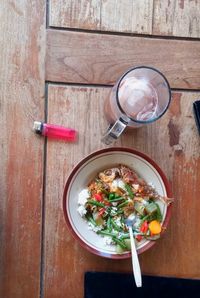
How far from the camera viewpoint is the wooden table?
0.92 metres

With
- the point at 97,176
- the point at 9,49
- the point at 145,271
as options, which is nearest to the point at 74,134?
the point at 97,176

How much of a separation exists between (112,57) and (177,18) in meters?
0.16

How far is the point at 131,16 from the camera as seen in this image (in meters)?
0.95

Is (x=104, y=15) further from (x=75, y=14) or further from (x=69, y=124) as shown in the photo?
(x=69, y=124)

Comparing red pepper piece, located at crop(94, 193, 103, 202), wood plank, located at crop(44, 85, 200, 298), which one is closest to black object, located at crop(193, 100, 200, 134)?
wood plank, located at crop(44, 85, 200, 298)

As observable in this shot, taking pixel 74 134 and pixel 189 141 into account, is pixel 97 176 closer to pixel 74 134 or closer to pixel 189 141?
pixel 74 134

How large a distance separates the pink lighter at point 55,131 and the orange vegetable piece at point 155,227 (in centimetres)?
22

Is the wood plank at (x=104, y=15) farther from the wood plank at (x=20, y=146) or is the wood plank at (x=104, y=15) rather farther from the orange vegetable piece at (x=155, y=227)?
the orange vegetable piece at (x=155, y=227)

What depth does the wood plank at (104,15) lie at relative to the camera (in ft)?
3.05

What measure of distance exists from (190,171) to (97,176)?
191 millimetres

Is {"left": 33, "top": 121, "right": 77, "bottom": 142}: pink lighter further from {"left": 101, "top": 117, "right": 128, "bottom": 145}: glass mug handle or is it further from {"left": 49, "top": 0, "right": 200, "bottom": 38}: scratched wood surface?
{"left": 49, "top": 0, "right": 200, "bottom": 38}: scratched wood surface

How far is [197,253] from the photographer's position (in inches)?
37.8

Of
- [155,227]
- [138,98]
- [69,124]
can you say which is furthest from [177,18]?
[155,227]

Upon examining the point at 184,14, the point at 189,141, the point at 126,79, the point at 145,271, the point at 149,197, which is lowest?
the point at 145,271
